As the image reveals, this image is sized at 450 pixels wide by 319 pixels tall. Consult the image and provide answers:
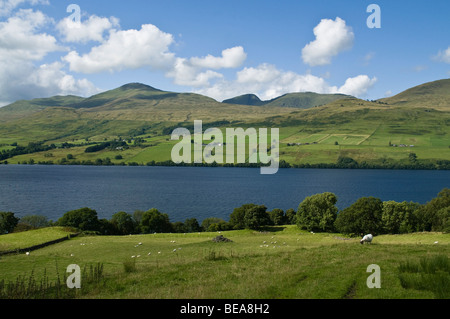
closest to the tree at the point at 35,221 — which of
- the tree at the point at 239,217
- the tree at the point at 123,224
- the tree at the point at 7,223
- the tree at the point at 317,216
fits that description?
the tree at the point at 7,223

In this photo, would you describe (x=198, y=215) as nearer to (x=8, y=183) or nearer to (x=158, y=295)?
(x=158, y=295)

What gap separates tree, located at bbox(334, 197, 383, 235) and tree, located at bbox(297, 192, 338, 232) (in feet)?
15.4

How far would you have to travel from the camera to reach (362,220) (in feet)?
181

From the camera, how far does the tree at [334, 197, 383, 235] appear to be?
54.9 m

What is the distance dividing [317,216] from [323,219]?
47.3 inches

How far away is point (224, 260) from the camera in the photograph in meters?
23.1

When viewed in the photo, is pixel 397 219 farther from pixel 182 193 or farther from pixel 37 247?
pixel 182 193

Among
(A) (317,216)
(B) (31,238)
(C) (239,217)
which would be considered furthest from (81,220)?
(A) (317,216)

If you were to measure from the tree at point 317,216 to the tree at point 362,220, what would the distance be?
469cm

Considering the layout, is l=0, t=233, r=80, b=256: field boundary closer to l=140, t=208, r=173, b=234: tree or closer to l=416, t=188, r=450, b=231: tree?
l=140, t=208, r=173, b=234: tree

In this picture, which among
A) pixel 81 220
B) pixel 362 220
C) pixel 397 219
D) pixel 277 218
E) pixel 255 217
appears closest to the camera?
pixel 362 220

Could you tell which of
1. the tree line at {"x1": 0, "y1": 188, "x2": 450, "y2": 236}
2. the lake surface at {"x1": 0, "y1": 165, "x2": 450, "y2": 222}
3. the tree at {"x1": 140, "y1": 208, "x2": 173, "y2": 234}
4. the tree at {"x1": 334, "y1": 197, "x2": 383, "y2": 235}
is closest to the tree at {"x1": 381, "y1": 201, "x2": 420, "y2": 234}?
the tree line at {"x1": 0, "y1": 188, "x2": 450, "y2": 236}

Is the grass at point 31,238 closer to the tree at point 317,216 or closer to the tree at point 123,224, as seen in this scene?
the tree at point 123,224

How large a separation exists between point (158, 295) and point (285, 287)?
540 centimetres
